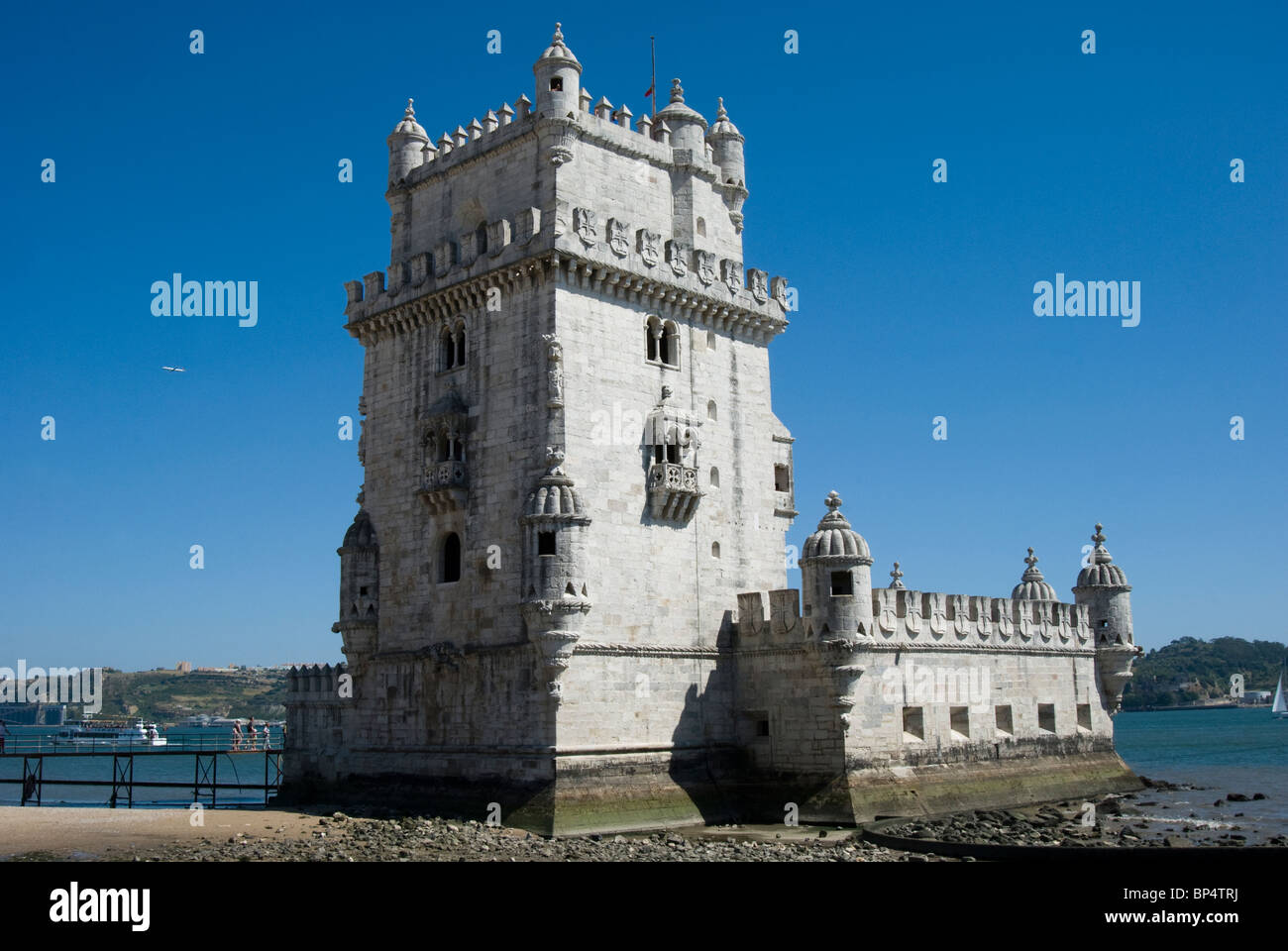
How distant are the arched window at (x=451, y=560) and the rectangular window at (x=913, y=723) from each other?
13656 millimetres

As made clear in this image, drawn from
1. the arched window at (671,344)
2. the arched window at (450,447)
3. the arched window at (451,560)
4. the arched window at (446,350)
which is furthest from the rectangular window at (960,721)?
the arched window at (446,350)

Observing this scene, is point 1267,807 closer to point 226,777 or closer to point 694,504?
point 694,504

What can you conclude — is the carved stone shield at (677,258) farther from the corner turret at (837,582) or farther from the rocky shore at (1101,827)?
the rocky shore at (1101,827)

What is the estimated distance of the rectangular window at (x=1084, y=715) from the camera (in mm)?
45750

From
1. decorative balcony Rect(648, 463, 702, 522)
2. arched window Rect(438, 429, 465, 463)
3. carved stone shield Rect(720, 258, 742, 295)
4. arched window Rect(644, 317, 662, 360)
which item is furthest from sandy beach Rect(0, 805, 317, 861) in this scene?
carved stone shield Rect(720, 258, 742, 295)

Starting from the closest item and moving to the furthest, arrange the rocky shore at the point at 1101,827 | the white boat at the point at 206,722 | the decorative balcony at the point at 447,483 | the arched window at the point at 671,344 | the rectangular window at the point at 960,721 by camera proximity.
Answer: the rocky shore at the point at 1101,827
the decorative balcony at the point at 447,483
the arched window at the point at 671,344
the rectangular window at the point at 960,721
the white boat at the point at 206,722

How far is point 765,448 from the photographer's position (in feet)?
130

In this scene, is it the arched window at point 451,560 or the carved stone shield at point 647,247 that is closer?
the arched window at point 451,560

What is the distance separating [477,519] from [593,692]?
19.8 feet

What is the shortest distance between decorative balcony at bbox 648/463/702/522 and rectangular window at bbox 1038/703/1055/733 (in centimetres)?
1634

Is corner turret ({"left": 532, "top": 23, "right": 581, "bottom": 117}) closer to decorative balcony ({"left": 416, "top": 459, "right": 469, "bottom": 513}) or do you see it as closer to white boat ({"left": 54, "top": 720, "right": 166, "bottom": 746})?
decorative balcony ({"left": 416, "top": 459, "right": 469, "bottom": 513})
